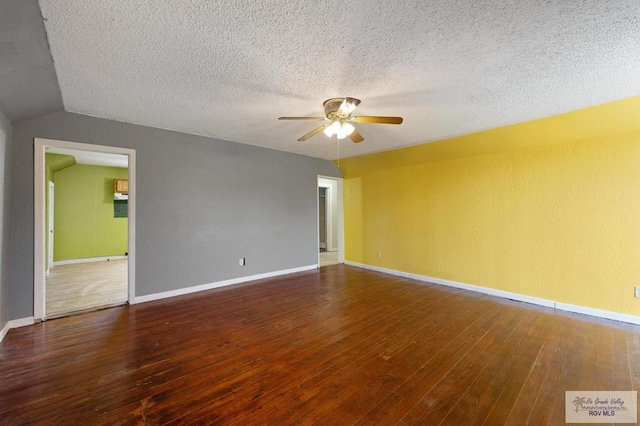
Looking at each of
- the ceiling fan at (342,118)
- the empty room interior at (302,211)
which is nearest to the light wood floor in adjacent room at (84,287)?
the empty room interior at (302,211)

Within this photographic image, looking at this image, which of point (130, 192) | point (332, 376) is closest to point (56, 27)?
point (130, 192)

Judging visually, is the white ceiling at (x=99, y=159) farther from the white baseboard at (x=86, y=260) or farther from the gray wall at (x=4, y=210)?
the gray wall at (x=4, y=210)

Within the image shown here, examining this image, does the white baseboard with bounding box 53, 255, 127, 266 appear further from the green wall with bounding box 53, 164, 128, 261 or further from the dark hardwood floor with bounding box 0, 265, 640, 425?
the dark hardwood floor with bounding box 0, 265, 640, 425

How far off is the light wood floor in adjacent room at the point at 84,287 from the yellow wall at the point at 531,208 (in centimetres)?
489

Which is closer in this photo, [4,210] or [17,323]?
[4,210]

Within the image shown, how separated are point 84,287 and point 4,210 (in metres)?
2.25

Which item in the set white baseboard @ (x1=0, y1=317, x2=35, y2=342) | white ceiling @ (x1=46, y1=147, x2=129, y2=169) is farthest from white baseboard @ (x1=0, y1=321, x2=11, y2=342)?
white ceiling @ (x1=46, y1=147, x2=129, y2=169)

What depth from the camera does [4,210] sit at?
2.62 metres

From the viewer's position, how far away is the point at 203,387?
1845 millimetres

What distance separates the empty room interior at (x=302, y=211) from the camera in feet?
5.35

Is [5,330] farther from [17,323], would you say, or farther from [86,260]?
[86,260]

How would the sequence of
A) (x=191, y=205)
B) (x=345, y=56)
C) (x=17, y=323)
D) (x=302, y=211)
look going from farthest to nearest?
1. (x=302, y=211)
2. (x=191, y=205)
3. (x=17, y=323)
4. (x=345, y=56)

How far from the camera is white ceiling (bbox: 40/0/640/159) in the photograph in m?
1.50

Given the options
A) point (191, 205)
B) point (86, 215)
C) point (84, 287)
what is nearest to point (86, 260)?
point (86, 215)
